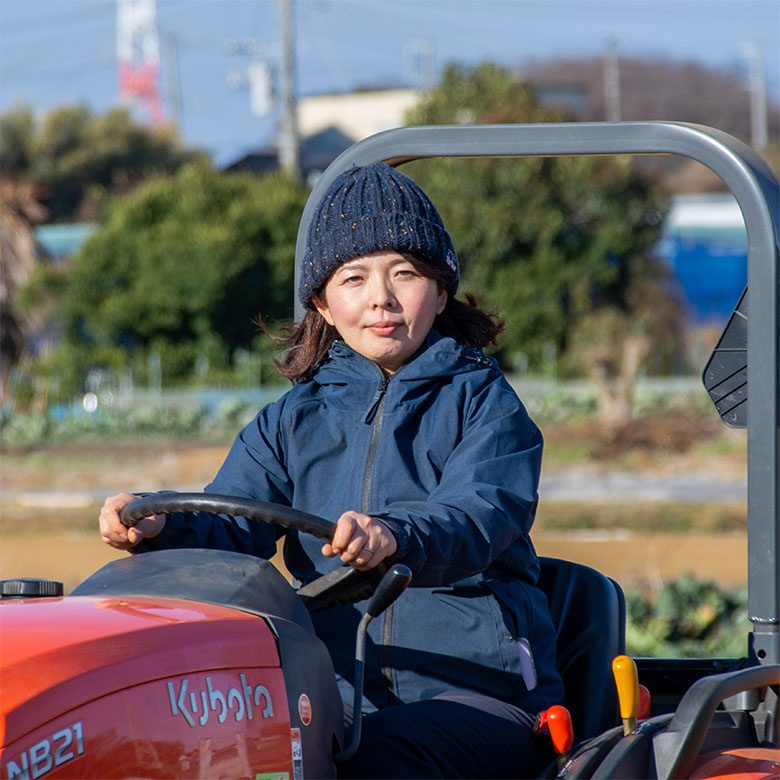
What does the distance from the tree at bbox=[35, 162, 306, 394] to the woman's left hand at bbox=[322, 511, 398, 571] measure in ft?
48.0

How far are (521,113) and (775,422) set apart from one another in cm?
1468

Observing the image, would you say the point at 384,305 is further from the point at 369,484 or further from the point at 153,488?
the point at 153,488

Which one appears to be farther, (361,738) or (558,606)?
(558,606)

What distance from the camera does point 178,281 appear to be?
53.8 ft

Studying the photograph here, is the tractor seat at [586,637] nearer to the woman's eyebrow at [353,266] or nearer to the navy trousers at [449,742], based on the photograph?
the navy trousers at [449,742]

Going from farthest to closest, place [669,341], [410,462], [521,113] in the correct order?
1. [669,341]
2. [521,113]
3. [410,462]

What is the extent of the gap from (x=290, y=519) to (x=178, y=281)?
591 inches

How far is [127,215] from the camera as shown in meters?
17.6

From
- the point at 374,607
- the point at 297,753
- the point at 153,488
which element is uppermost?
the point at 374,607

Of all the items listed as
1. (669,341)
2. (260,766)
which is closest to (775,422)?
(260,766)

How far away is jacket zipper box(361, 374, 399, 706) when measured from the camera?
2002 mm

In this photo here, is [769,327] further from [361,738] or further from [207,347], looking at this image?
[207,347]

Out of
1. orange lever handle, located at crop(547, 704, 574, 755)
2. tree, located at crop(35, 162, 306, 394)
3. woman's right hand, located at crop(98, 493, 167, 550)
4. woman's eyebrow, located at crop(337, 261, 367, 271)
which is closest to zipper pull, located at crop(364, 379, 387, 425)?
woman's eyebrow, located at crop(337, 261, 367, 271)

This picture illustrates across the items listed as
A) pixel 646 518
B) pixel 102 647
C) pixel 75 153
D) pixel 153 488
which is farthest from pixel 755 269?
pixel 75 153
